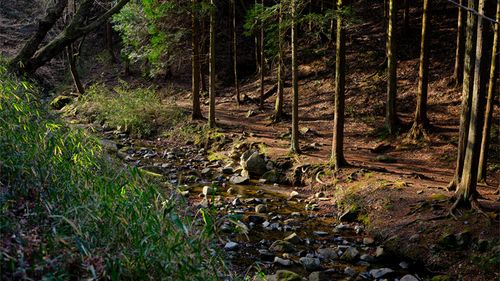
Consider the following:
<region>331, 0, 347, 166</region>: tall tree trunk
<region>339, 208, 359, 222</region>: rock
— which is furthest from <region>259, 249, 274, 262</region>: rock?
<region>331, 0, 347, 166</region>: tall tree trunk

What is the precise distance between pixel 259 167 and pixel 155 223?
8.93 meters

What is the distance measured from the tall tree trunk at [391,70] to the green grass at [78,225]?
35.0 ft

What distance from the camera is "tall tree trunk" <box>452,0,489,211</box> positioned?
7.45 m

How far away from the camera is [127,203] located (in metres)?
3.96

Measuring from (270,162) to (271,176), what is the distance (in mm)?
670

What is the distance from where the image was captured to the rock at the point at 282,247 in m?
7.61

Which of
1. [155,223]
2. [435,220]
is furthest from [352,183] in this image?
[155,223]

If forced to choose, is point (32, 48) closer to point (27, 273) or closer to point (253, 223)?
point (253, 223)

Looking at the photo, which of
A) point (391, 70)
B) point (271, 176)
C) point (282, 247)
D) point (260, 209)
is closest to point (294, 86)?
point (271, 176)

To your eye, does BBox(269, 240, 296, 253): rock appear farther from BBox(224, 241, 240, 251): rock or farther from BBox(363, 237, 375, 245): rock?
BBox(363, 237, 375, 245): rock

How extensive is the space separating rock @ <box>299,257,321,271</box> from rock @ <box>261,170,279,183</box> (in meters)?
5.09

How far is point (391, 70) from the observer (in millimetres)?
13656

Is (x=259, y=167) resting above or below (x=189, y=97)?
below

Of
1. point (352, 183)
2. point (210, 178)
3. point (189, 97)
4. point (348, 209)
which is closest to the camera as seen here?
point (348, 209)
